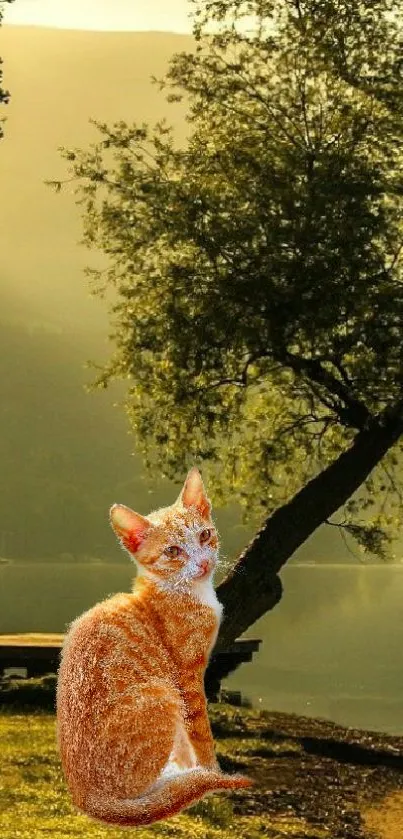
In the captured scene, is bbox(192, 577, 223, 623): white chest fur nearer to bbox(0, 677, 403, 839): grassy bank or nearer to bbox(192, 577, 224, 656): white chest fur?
bbox(192, 577, 224, 656): white chest fur

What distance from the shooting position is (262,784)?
1769 cm

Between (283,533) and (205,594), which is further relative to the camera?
(283,533)

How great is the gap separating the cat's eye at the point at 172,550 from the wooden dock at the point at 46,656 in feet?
60.0

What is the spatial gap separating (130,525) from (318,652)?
63.5m

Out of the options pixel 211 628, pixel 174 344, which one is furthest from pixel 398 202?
pixel 211 628

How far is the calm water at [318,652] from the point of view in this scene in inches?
1545

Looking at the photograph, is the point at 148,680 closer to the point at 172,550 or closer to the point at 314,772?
the point at 172,550

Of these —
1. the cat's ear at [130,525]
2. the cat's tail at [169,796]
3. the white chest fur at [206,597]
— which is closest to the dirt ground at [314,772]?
the cat's tail at [169,796]

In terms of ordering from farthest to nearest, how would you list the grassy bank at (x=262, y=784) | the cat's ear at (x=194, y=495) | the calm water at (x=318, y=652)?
the calm water at (x=318, y=652), the grassy bank at (x=262, y=784), the cat's ear at (x=194, y=495)

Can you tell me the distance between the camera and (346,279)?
21.1 m

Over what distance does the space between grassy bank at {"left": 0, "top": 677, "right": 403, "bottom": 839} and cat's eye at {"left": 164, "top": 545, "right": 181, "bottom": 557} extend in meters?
6.24

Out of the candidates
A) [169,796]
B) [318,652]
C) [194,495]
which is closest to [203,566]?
[194,495]

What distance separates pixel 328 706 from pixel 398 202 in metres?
22.2

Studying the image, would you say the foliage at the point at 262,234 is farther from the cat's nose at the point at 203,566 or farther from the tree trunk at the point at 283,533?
the cat's nose at the point at 203,566
